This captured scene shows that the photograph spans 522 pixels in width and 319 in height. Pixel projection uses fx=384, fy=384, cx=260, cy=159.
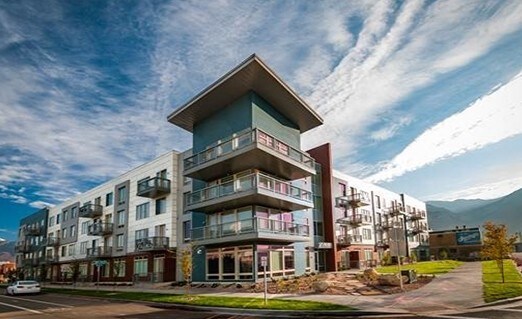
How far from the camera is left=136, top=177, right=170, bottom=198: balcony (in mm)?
37500

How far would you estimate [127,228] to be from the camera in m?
43.4

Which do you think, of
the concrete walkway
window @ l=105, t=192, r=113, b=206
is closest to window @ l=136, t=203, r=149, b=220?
window @ l=105, t=192, r=113, b=206

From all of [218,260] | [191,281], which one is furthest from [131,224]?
[218,260]

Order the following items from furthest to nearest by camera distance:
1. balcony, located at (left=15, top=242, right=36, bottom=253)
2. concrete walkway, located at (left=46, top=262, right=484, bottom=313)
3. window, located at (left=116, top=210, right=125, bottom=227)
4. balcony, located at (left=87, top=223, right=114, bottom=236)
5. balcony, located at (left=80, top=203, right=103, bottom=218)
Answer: balcony, located at (left=15, top=242, right=36, bottom=253) → balcony, located at (left=80, top=203, right=103, bottom=218) → balcony, located at (left=87, top=223, right=114, bottom=236) → window, located at (left=116, top=210, right=125, bottom=227) → concrete walkway, located at (left=46, top=262, right=484, bottom=313)

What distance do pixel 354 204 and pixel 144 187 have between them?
25303 millimetres

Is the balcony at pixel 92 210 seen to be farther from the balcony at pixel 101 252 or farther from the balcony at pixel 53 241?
the balcony at pixel 53 241

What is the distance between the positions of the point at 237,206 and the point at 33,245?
58.6 m

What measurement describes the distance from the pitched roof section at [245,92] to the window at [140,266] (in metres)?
15.1

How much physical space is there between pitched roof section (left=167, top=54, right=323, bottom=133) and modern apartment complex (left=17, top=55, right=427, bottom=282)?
0.09 metres

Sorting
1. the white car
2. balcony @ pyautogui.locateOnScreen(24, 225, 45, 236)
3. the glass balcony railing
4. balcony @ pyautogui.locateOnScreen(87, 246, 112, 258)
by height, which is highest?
the glass balcony railing

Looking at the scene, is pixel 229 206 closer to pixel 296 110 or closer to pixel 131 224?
pixel 296 110

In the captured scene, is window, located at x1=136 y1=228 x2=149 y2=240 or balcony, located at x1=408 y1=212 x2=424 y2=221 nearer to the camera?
window, located at x1=136 y1=228 x2=149 y2=240

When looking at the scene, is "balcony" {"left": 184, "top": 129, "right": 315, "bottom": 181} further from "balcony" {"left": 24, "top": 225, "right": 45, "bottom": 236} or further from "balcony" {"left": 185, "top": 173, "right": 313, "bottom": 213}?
"balcony" {"left": 24, "top": 225, "right": 45, "bottom": 236}

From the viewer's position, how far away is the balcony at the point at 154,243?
118 feet
